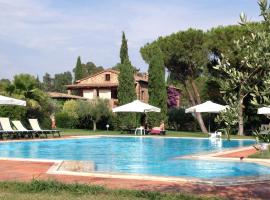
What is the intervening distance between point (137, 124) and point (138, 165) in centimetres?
2128

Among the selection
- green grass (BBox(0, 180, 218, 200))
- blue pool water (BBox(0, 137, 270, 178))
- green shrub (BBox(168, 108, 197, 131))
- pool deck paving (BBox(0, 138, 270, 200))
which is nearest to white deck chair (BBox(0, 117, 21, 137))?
blue pool water (BBox(0, 137, 270, 178))

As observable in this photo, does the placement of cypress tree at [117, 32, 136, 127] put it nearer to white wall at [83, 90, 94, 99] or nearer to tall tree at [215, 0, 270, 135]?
white wall at [83, 90, 94, 99]

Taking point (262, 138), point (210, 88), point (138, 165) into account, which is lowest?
point (138, 165)

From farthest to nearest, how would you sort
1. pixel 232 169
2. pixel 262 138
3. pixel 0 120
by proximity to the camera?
pixel 0 120, pixel 232 169, pixel 262 138

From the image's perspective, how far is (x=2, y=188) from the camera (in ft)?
26.6

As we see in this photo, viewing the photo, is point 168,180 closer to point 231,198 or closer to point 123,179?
point 123,179

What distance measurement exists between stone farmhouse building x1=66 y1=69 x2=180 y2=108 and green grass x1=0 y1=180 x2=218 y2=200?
41.9 m

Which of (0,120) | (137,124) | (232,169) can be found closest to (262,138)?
(232,169)

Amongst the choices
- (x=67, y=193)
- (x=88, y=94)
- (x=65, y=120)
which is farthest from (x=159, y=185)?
(x=88, y=94)

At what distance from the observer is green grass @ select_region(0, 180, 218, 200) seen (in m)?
7.16

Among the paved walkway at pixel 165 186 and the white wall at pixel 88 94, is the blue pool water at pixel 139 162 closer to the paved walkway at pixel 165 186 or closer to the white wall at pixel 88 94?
the paved walkway at pixel 165 186

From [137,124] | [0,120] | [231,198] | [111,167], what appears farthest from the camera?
[137,124]

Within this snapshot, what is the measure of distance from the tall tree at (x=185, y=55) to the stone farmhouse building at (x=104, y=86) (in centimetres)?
1345

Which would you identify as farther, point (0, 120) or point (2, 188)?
point (0, 120)
